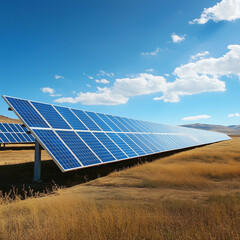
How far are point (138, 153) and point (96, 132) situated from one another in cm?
Result: 375

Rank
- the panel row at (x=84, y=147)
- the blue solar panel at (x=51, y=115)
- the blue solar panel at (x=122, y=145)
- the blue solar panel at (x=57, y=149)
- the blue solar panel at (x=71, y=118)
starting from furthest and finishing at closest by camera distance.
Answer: the blue solar panel at (x=122, y=145) < the blue solar panel at (x=71, y=118) < the blue solar panel at (x=51, y=115) < the panel row at (x=84, y=147) < the blue solar panel at (x=57, y=149)

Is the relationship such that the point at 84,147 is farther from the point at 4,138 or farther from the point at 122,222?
the point at 4,138

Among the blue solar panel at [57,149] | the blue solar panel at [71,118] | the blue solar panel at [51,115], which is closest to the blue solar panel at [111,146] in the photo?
the blue solar panel at [71,118]

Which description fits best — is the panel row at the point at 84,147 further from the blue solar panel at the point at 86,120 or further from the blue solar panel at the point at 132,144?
the blue solar panel at the point at 86,120

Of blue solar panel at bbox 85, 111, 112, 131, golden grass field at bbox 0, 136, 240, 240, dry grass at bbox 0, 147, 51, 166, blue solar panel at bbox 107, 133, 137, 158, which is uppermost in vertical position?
blue solar panel at bbox 85, 111, 112, 131

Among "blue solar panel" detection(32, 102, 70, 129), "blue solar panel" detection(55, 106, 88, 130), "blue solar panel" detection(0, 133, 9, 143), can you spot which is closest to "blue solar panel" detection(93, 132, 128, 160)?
"blue solar panel" detection(55, 106, 88, 130)

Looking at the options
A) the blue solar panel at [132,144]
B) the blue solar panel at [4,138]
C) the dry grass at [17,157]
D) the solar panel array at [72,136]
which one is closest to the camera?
the solar panel array at [72,136]

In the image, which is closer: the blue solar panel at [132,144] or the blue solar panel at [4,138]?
the blue solar panel at [132,144]

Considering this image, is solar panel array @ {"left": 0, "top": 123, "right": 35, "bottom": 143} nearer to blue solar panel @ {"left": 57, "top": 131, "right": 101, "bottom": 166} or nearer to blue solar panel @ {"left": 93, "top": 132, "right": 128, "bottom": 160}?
blue solar panel @ {"left": 93, "top": 132, "right": 128, "bottom": 160}

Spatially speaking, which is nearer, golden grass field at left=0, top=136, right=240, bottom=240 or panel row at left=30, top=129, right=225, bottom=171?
golden grass field at left=0, top=136, right=240, bottom=240

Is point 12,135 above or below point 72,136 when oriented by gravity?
below

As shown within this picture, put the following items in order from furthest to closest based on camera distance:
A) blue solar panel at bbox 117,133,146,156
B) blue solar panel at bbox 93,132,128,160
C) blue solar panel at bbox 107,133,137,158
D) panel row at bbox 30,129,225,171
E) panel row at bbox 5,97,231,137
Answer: blue solar panel at bbox 117,133,146,156 → blue solar panel at bbox 107,133,137,158 → blue solar panel at bbox 93,132,128,160 → panel row at bbox 5,97,231,137 → panel row at bbox 30,129,225,171

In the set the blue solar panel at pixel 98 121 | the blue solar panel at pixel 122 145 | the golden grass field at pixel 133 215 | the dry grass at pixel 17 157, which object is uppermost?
the blue solar panel at pixel 98 121

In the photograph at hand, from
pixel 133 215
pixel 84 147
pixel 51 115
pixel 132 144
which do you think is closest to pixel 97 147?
pixel 84 147
